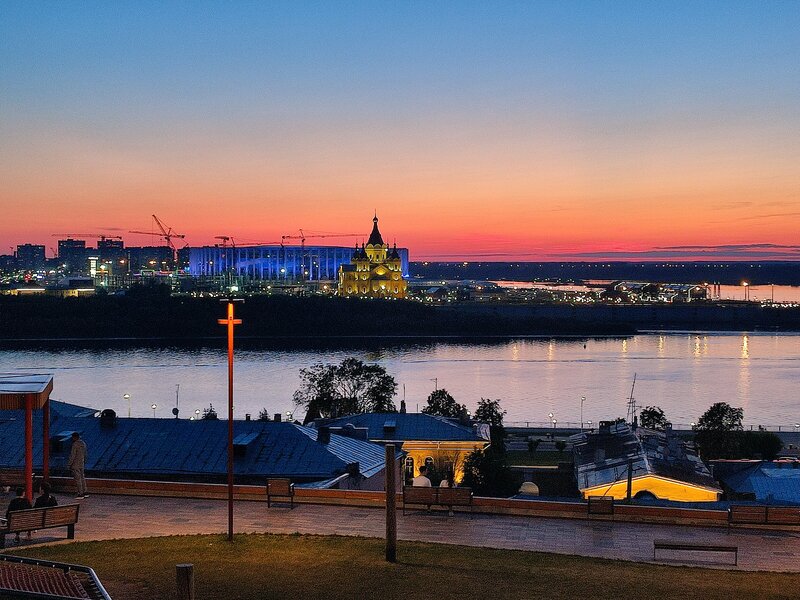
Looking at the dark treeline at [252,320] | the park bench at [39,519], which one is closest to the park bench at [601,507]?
the park bench at [39,519]

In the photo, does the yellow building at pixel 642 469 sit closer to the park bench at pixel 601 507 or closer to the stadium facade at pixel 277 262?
the park bench at pixel 601 507

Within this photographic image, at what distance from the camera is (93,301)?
7394cm

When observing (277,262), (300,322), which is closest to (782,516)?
(300,322)

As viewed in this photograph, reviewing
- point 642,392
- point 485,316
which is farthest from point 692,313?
point 642,392

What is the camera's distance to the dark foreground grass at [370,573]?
5.17 metres

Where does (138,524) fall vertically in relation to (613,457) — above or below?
above

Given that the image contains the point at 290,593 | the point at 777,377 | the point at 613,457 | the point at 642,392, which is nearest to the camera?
the point at 290,593

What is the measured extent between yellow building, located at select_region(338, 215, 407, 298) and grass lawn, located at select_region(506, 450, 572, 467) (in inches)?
2672

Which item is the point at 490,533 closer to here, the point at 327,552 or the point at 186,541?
the point at 327,552

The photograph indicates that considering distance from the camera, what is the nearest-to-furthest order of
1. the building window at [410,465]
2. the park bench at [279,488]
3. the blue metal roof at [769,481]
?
1. the park bench at [279,488]
2. the blue metal roof at [769,481]
3. the building window at [410,465]

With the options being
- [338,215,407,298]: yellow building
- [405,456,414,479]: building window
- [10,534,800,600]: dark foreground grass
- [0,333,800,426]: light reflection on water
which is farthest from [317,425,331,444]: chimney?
[338,215,407,298]: yellow building

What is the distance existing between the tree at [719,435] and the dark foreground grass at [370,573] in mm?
14779

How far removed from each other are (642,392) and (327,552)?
29154mm

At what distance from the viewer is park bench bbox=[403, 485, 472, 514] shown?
743 cm
